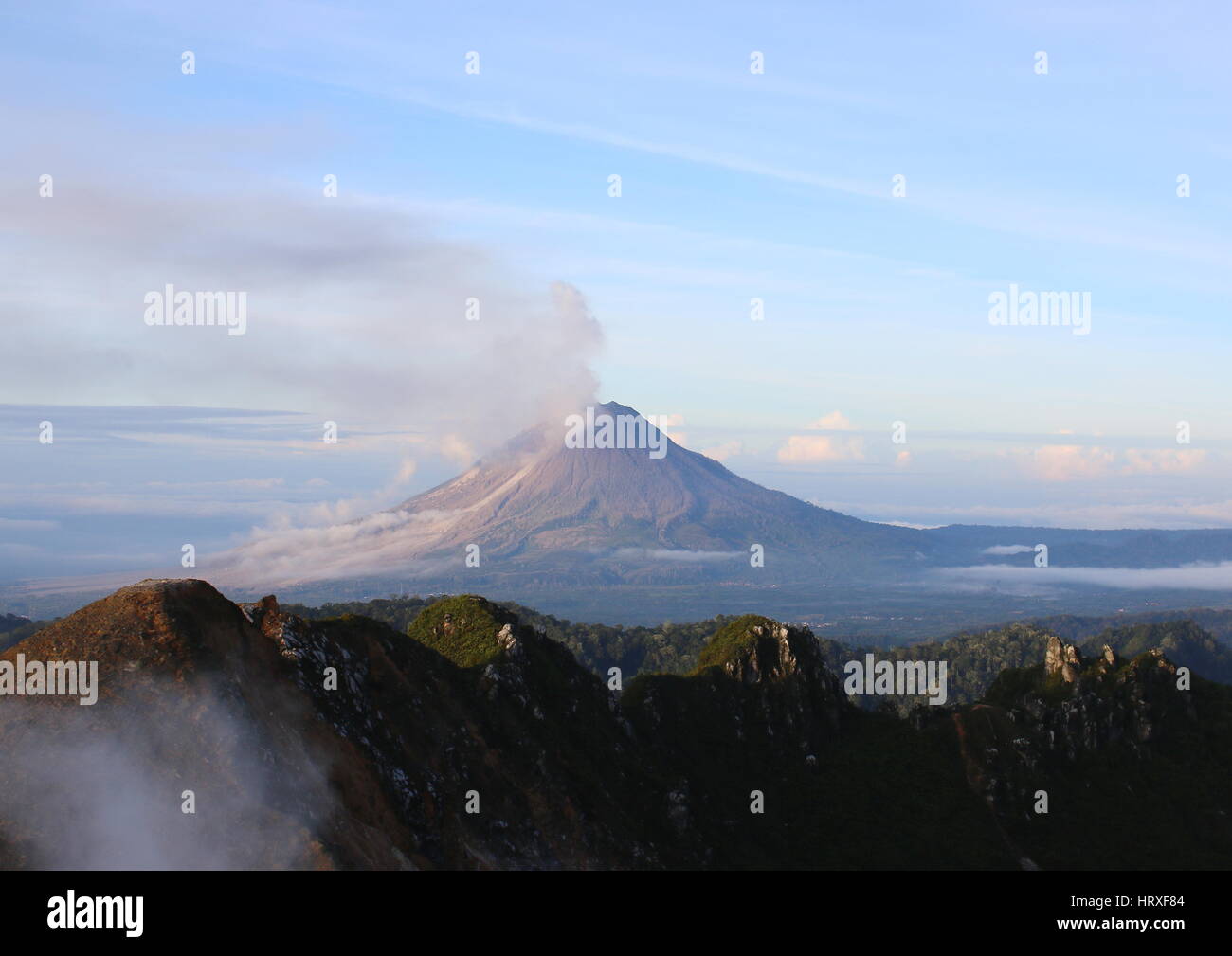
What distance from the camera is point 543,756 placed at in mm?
63750

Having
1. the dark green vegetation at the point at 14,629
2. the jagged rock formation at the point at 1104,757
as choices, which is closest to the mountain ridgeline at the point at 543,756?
the jagged rock formation at the point at 1104,757

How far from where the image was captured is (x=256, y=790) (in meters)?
46.3

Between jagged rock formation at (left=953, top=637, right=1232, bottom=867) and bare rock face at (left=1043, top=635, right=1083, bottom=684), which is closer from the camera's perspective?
jagged rock formation at (left=953, top=637, right=1232, bottom=867)

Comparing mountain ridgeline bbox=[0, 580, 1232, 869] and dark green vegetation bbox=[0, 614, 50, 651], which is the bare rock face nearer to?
mountain ridgeline bbox=[0, 580, 1232, 869]

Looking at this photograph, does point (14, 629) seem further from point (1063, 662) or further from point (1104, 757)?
point (1104, 757)

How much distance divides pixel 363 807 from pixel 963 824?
39368 mm

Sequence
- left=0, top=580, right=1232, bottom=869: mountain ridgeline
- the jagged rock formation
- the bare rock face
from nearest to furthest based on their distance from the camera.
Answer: left=0, top=580, right=1232, bottom=869: mountain ridgeline, the jagged rock formation, the bare rock face

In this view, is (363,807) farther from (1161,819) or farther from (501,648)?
(1161,819)

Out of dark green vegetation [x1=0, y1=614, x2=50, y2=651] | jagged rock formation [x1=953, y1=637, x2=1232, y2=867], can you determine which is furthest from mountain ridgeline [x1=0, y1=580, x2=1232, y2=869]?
dark green vegetation [x1=0, y1=614, x2=50, y2=651]

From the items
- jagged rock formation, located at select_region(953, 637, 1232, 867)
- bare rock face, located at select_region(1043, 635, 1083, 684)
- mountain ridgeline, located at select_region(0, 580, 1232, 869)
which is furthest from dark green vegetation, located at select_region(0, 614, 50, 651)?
bare rock face, located at select_region(1043, 635, 1083, 684)

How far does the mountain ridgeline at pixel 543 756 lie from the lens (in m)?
45.7

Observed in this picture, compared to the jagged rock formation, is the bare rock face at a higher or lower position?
higher

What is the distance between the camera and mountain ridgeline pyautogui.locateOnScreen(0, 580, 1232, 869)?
45.7 m

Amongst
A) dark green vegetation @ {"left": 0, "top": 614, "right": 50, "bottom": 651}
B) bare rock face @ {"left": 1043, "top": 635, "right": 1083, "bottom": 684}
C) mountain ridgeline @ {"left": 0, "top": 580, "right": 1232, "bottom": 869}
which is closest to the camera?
mountain ridgeline @ {"left": 0, "top": 580, "right": 1232, "bottom": 869}
